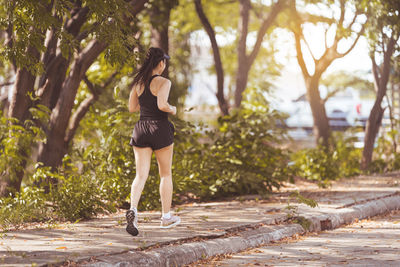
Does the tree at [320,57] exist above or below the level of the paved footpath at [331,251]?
above

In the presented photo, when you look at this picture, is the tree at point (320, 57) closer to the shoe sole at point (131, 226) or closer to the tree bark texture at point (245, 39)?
the tree bark texture at point (245, 39)

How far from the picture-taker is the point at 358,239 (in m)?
7.70

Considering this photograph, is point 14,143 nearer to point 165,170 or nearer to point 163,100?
point 165,170

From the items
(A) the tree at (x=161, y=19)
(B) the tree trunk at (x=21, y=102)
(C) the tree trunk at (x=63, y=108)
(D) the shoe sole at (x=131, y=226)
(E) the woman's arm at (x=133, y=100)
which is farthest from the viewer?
(A) the tree at (x=161, y=19)

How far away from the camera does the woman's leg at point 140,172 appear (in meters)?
6.99

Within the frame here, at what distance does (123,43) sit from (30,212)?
8.29ft

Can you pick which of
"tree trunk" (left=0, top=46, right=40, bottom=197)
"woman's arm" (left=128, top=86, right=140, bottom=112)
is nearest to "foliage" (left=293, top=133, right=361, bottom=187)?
"tree trunk" (left=0, top=46, right=40, bottom=197)

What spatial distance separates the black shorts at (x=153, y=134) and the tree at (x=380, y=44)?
9889mm

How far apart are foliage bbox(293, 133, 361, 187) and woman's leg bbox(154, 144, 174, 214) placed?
27.9 ft

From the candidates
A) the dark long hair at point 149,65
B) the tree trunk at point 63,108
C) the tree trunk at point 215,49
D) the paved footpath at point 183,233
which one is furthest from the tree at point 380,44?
the dark long hair at point 149,65

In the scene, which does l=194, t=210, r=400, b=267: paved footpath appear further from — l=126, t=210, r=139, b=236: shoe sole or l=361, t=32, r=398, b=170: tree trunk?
l=361, t=32, r=398, b=170: tree trunk

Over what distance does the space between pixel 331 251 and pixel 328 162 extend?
1027 centimetres

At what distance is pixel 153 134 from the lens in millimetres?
6984

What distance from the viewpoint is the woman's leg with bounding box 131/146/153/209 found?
699 cm
